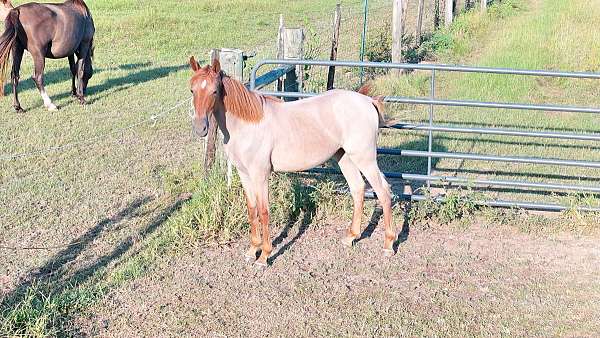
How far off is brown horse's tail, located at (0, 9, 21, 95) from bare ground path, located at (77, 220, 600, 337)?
19.1ft

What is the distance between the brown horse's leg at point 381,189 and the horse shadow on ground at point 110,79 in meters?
6.81

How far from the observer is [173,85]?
486 inches

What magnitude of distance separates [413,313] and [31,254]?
10.0 ft

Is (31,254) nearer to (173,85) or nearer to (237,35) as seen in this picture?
(173,85)

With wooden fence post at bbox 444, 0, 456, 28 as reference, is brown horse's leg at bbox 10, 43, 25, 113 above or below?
below

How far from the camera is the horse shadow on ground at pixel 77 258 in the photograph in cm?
497

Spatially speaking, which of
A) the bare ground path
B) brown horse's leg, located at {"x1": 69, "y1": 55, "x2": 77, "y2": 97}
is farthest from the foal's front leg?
brown horse's leg, located at {"x1": 69, "y1": 55, "x2": 77, "y2": 97}

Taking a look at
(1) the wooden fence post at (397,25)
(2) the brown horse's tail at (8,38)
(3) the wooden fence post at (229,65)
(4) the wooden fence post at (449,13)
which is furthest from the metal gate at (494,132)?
(4) the wooden fence post at (449,13)

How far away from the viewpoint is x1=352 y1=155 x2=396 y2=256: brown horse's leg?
5633mm

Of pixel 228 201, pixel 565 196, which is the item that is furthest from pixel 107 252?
pixel 565 196

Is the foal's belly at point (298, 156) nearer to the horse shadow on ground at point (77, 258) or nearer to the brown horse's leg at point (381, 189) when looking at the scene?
the brown horse's leg at point (381, 189)

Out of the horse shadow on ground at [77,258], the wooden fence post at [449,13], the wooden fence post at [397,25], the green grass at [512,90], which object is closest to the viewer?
the horse shadow on ground at [77,258]

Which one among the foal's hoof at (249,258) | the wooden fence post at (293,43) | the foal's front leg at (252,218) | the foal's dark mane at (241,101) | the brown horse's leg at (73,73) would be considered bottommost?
the foal's hoof at (249,258)

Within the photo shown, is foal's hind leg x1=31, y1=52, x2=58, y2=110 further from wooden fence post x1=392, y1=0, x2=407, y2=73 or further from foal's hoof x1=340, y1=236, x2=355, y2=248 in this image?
foal's hoof x1=340, y1=236, x2=355, y2=248
